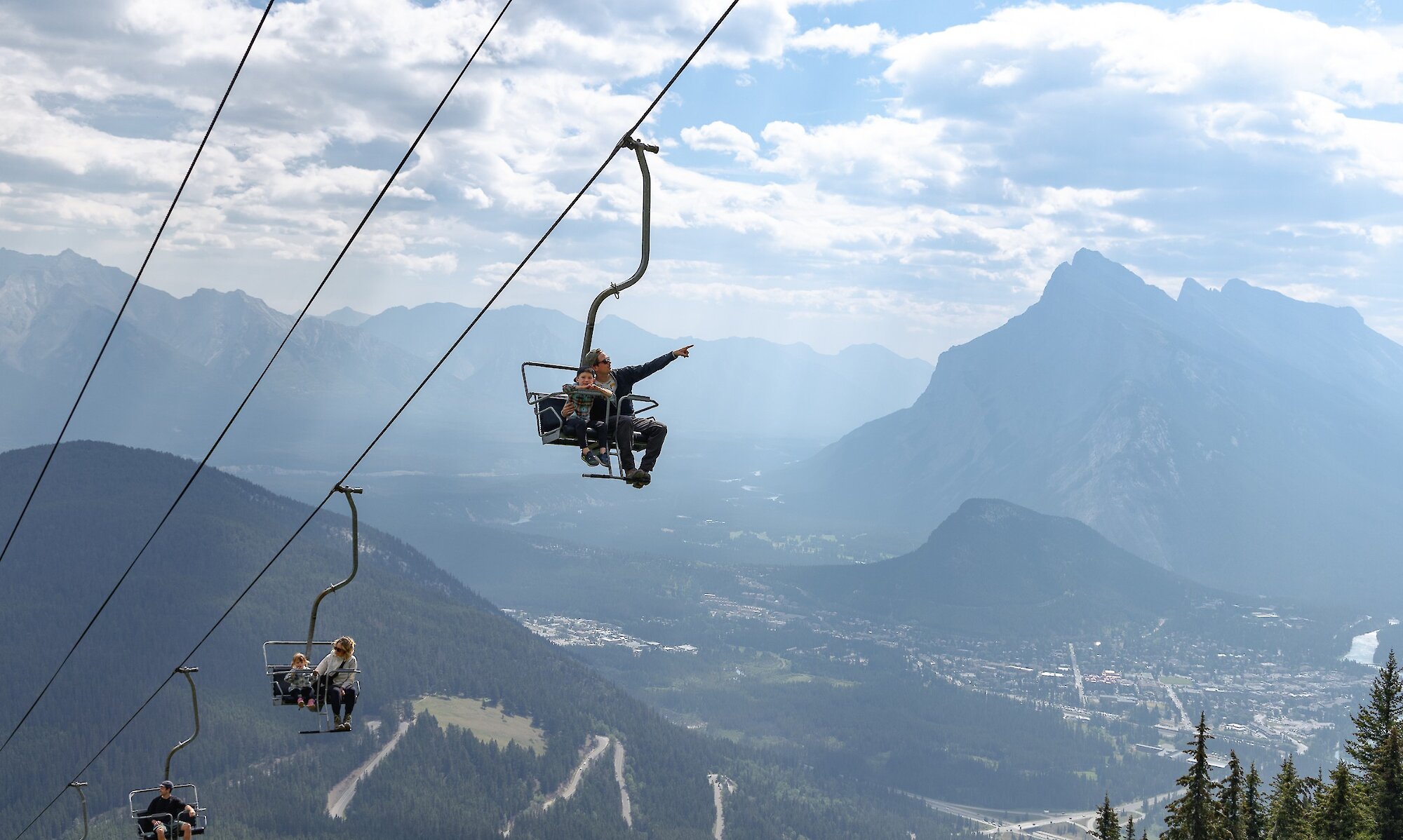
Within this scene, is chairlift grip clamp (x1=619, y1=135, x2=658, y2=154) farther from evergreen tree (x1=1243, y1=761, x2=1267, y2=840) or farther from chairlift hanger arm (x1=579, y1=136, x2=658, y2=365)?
evergreen tree (x1=1243, y1=761, x2=1267, y2=840)

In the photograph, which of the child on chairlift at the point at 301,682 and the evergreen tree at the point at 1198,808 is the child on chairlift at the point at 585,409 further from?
the evergreen tree at the point at 1198,808

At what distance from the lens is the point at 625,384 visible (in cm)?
2284

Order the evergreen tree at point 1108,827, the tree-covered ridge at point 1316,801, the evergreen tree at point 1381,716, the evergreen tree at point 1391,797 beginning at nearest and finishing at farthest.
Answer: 1. the tree-covered ridge at point 1316,801
2. the evergreen tree at point 1391,797
3. the evergreen tree at point 1108,827
4. the evergreen tree at point 1381,716

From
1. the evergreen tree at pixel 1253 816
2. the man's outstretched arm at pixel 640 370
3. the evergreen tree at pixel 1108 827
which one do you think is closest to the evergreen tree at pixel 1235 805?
the evergreen tree at pixel 1253 816

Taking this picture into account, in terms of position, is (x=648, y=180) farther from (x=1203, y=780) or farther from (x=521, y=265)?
(x=1203, y=780)

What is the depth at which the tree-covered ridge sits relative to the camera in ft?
163

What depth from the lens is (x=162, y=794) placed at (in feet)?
91.3

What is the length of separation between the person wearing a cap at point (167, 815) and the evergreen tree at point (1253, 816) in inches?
1948

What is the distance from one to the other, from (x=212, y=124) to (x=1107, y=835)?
56.3 m

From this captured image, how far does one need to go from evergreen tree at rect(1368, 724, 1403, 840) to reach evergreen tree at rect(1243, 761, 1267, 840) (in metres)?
8.05

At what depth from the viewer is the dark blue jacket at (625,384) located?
2191 cm

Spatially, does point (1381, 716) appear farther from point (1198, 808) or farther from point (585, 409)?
point (585, 409)

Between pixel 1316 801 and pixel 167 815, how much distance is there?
168 ft

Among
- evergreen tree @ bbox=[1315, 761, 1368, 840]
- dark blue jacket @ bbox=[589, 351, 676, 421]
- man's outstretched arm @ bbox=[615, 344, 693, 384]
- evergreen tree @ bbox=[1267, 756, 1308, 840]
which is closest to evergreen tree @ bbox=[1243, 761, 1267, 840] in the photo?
evergreen tree @ bbox=[1267, 756, 1308, 840]
